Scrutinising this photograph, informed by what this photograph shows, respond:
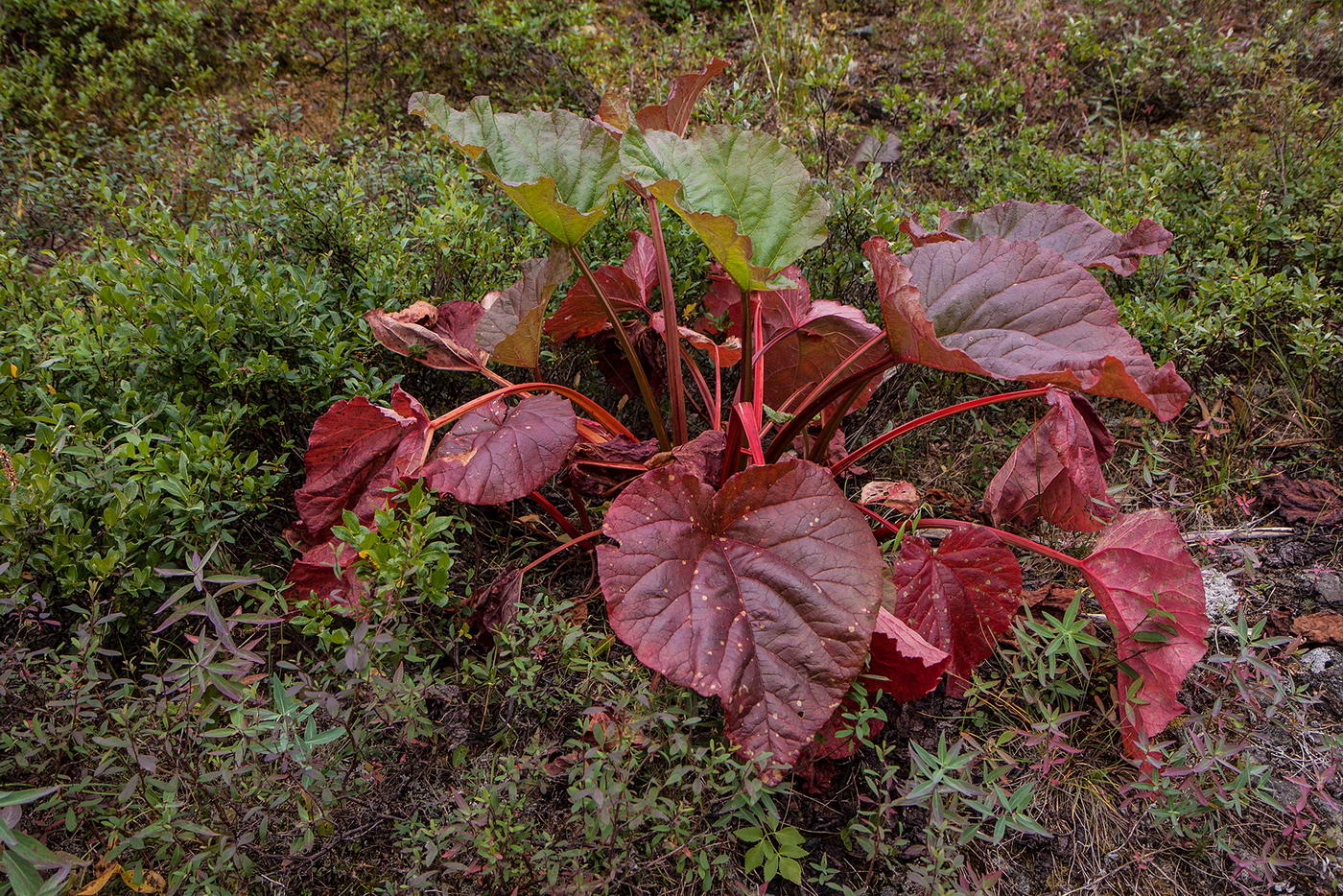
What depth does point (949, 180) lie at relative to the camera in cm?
340

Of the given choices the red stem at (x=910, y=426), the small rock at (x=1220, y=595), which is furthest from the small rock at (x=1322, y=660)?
the red stem at (x=910, y=426)

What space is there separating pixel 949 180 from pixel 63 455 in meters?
3.17

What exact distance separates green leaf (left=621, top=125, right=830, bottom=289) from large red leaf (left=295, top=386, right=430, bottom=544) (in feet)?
2.53

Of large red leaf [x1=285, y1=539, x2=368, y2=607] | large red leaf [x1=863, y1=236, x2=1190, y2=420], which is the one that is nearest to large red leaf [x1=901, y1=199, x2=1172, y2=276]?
large red leaf [x1=863, y1=236, x2=1190, y2=420]

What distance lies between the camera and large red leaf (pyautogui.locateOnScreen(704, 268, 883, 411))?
87.0 inches

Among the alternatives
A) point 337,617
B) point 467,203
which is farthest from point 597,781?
point 467,203

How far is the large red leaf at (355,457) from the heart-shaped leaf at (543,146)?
1.86 ft

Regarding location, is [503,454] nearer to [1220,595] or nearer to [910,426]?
[910,426]

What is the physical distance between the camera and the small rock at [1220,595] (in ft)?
6.81

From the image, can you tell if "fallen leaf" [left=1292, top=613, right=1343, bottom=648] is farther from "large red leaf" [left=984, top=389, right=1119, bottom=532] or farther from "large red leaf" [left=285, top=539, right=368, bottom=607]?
"large red leaf" [left=285, top=539, right=368, bottom=607]

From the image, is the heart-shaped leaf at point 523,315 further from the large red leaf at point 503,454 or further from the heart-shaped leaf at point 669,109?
the heart-shaped leaf at point 669,109

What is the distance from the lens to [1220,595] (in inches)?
Result: 83.2

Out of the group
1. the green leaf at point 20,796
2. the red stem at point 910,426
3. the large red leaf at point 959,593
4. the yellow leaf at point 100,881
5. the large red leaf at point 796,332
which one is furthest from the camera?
the large red leaf at point 796,332

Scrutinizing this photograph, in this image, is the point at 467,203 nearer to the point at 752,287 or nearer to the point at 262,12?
the point at 752,287
